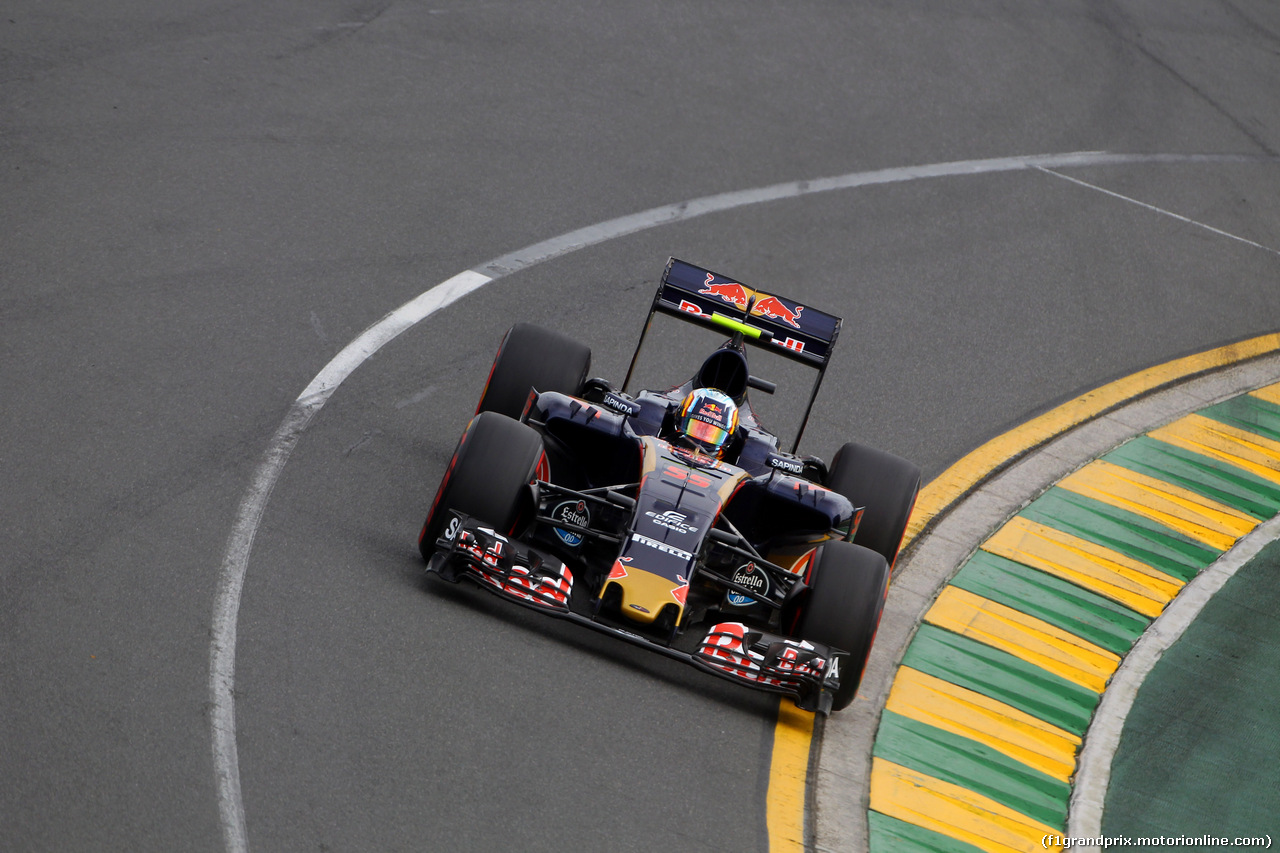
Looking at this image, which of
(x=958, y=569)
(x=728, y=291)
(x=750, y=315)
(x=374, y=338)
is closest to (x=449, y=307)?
(x=374, y=338)

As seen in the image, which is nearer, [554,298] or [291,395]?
[291,395]

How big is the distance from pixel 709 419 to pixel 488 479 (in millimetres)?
1573

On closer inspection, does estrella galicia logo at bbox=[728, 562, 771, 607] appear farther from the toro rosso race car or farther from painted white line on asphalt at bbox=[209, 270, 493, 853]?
painted white line on asphalt at bbox=[209, 270, 493, 853]

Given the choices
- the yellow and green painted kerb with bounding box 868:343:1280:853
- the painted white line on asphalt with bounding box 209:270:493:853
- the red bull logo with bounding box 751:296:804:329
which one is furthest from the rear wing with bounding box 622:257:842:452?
the painted white line on asphalt with bounding box 209:270:493:853

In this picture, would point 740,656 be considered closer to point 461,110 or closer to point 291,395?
point 291,395

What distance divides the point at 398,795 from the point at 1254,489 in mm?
7587

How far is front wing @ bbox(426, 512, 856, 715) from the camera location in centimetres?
716

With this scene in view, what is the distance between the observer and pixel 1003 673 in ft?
27.3

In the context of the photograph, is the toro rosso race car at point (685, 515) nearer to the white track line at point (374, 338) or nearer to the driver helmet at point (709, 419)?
the driver helmet at point (709, 419)

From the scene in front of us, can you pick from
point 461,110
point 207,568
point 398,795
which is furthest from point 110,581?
point 461,110

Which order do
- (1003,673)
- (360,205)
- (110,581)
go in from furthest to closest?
(360,205) → (1003,673) → (110,581)

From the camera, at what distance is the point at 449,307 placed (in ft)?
35.2

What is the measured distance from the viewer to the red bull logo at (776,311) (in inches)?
360

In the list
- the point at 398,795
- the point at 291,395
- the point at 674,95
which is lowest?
the point at 398,795
